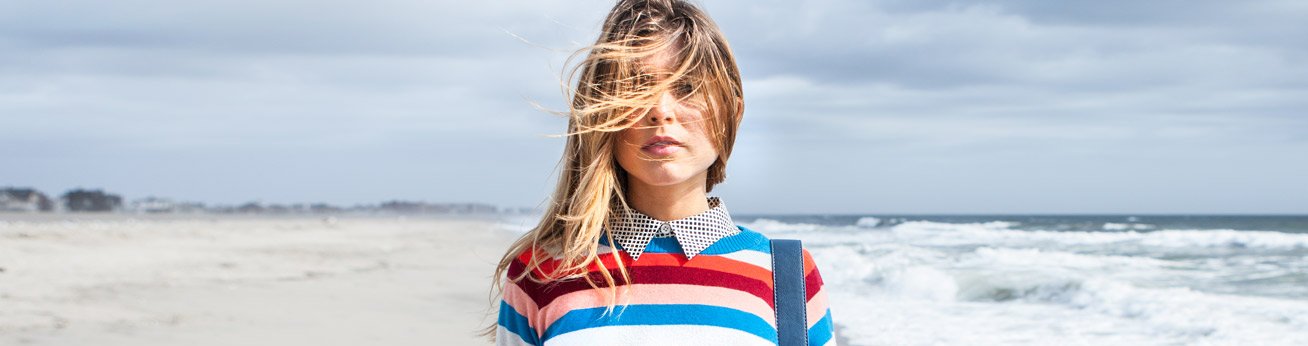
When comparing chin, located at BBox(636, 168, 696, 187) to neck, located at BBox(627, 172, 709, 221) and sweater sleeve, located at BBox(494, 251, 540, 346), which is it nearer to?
neck, located at BBox(627, 172, 709, 221)

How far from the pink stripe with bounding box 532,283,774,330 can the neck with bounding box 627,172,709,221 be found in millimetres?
121

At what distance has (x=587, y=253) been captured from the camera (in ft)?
5.40

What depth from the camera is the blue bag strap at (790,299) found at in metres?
1.65

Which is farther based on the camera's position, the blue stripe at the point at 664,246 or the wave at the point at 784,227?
the wave at the point at 784,227

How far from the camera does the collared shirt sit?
5.35ft

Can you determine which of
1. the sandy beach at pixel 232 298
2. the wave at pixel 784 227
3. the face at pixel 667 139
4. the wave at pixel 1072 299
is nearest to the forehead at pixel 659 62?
the face at pixel 667 139

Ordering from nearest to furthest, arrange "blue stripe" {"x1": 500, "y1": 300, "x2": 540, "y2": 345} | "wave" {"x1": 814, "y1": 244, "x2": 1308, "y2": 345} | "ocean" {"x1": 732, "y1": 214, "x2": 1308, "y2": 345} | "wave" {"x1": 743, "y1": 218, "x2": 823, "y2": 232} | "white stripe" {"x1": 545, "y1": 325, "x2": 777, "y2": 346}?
1. "white stripe" {"x1": 545, "y1": 325, "x2": 777, "y2": 346}
2. "blue stripe" {"x1": 500, "y1": 300, "x2": 540, "y2": 345}
3. "ocean" {"x1": 732, "y1": 214, "x2": 1308, "y2": 345}
4. "wave" {"x1": 814, "y1": 244, "x2": 1308, "y2": 345}
5. "wave" {"x1": 743, "y1": 218, "x2": 823, "y2": 232}

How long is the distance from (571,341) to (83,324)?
24.6 ft

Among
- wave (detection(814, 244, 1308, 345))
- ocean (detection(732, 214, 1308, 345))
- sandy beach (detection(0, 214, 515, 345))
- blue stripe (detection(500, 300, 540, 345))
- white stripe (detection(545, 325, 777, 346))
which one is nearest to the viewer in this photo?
white stripe (detection(545, 325, 777, 346))

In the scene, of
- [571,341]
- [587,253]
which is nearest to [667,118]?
[587,253]

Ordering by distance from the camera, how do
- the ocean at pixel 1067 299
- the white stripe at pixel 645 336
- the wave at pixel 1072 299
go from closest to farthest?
the white stripe at pixel 645 336 < the ocean at pixel 1067 299 < the wave at pixel 1072 299

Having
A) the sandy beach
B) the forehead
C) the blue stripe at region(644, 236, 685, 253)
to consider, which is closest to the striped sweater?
the blue stripe at region(644, 236, 685, 253)

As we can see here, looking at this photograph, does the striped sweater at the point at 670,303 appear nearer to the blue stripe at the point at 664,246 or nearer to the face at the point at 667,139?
the blue stripe at the point at 664,246

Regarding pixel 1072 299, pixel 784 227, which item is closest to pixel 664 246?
pixel 1072 299
